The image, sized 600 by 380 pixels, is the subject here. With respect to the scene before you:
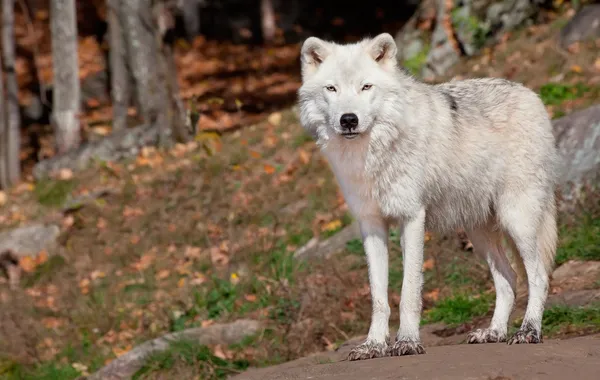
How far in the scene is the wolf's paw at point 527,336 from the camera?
21.2 ft

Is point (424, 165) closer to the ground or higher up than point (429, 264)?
higher up

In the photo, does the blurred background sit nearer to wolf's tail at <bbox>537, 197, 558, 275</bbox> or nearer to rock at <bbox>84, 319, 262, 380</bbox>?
rock at <bbox>84, 319, 262, 380</bbox>

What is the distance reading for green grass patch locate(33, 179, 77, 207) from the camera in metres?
15.8

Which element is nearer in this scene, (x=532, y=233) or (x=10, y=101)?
(x=532, y=233)

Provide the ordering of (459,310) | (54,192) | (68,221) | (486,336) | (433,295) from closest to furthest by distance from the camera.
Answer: (486,336)
(459,310)
(433,295)
(68,221)
(54,192)

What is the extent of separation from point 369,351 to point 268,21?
2358cm

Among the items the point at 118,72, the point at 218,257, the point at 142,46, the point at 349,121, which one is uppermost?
the point at 349,121

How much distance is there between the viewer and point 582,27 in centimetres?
1352

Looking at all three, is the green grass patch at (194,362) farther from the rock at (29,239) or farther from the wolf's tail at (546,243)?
the rock at (29,239)

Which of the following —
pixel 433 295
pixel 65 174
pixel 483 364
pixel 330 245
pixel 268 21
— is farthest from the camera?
pixel 268 21

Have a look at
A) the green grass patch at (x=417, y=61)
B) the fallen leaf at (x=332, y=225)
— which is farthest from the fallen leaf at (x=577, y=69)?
the fallen leaf at (x=332, y=225)

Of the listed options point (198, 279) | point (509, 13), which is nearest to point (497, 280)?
point (198, 279)

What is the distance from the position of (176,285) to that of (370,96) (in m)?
6.02

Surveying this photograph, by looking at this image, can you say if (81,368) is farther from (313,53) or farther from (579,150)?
(579,150)
